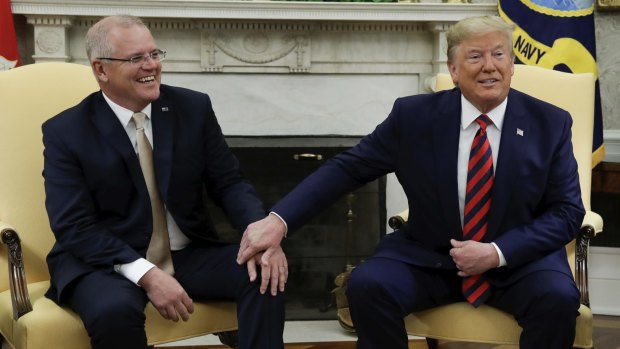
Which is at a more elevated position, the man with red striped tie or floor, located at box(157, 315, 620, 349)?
the man with red striped tie

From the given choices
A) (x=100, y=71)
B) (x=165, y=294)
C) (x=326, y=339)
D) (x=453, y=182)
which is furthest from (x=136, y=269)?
(x=326, y=339)

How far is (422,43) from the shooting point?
13.6ft

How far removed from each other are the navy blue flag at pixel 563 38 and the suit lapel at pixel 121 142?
2002mm

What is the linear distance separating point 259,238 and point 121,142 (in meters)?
0.48

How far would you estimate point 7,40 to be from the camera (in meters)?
3.68

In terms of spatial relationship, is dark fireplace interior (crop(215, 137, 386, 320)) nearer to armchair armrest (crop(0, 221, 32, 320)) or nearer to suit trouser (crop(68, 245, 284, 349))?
suit trouser (crop(68, 245, 284, 349))

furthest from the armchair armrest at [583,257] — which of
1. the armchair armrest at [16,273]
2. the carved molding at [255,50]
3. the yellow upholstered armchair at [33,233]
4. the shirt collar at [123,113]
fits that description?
the carved molding at [255,50]

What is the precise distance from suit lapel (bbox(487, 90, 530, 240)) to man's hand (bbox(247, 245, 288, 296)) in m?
0.57

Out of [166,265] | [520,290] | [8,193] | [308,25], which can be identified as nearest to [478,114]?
[520,290]

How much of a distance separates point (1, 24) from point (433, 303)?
7.59 feet

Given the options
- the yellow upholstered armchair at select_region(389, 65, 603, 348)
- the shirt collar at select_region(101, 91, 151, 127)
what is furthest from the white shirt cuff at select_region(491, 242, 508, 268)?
the shirt collar at select_region(101, 91, 151, 127)

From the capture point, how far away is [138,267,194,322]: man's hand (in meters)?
2.25

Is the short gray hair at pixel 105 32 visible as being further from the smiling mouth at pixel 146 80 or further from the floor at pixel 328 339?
the floor at pixel 328 339

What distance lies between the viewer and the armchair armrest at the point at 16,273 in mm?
2303
